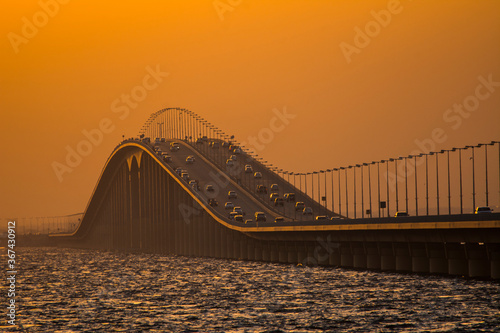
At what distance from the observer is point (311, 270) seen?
110000 mm

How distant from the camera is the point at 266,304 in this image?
212 feet

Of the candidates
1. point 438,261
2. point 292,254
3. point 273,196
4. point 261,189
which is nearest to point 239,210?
point 273,196

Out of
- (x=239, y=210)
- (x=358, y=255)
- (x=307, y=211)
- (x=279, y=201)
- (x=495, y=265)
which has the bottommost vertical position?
(x=495, y=265)

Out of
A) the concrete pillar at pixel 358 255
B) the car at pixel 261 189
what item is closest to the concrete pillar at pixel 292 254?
the concrete pillar at pixel 358 255

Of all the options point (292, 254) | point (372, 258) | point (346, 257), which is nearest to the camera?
point (372, 258)

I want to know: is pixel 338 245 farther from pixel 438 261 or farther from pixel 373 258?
pixel 438 261

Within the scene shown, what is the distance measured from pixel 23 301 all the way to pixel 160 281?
23.9 metres

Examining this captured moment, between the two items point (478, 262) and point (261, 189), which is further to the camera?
point (261, 189)

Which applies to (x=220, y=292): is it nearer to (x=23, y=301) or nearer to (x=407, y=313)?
(x=23, y=301)

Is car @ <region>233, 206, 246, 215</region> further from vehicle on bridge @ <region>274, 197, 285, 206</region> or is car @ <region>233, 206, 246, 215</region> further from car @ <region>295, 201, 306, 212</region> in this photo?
vehicle on bridge @ <region>274, 197, 285, 206</region>

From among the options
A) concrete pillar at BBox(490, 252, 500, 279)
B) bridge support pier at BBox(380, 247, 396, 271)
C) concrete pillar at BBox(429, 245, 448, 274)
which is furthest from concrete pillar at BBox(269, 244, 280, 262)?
concrete pillar at BBox(490, 252, 500, 279)

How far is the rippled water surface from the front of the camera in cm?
5181

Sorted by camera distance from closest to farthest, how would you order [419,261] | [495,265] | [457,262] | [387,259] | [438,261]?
[495,265]
[457,262]
[438,261]
[419,261]
[387,259]

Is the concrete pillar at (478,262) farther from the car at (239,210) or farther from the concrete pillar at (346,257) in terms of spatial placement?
the car at (239,210)
